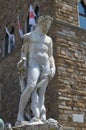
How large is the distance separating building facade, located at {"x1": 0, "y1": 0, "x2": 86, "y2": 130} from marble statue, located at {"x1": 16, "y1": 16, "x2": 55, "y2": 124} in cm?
303

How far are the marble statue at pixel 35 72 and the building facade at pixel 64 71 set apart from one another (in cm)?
303

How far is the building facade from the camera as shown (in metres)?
10.6

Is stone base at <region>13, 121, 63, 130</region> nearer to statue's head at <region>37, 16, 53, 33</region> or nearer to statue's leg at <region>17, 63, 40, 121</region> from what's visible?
statue's leg at <region>17, 63, 40, 121</region>

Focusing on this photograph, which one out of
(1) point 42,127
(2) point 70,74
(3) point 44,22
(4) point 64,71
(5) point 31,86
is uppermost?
(3) point 44,22

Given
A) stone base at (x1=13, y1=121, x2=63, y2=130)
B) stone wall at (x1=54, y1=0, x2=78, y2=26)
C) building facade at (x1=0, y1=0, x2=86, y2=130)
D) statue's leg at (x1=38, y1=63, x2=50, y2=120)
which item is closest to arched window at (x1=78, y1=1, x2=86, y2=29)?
building facade at (x1=0, y1=0, x2=86, y2=130)

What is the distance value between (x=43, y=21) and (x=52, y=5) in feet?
13.8

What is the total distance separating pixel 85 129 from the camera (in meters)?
10.8

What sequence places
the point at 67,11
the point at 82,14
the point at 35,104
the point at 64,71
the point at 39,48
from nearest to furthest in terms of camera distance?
the point at 35,104 < the point at 39,48 < the point at 64,71 < the point at 67,11 < the point at 82,14

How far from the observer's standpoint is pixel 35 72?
742cm

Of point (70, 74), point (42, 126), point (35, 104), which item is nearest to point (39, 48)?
point (35, 104)

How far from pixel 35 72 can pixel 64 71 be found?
3683mm

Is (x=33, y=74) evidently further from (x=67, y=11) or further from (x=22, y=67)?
(x=67, y=11)

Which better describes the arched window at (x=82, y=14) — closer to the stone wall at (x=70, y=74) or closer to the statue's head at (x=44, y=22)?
the stone wall at (x=70, y=74)

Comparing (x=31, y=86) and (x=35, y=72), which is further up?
(x=35, y=72)
